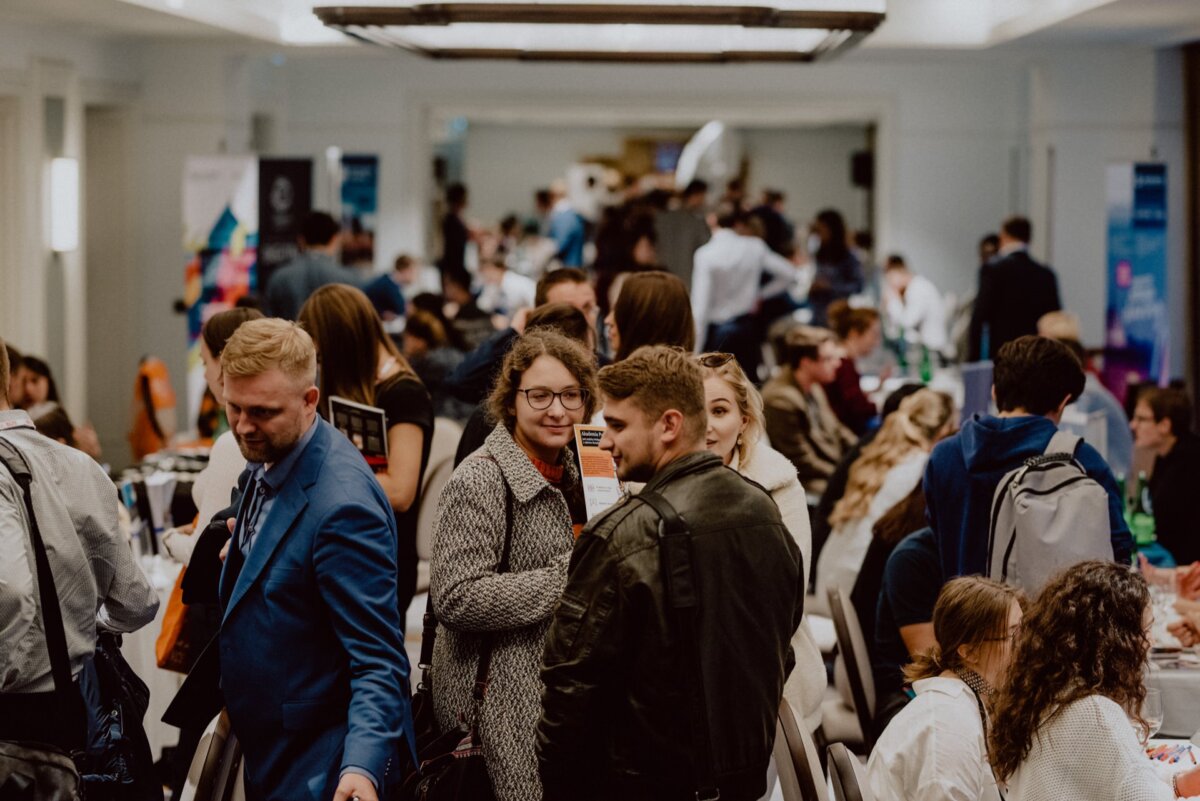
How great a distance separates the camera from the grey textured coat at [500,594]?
3.15 meters

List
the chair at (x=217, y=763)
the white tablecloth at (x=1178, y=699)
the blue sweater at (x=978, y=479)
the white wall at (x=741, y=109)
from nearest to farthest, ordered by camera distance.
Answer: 1. the chair at (x=217, y=763)
2. the blue sweater at (x=978, y=479)
3. the white tablecloth at (x=1178, y=699)
4. the white wall at (x=741, y=109)

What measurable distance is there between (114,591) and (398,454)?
123 cm

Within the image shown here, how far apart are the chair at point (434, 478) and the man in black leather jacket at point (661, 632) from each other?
7.01 ft

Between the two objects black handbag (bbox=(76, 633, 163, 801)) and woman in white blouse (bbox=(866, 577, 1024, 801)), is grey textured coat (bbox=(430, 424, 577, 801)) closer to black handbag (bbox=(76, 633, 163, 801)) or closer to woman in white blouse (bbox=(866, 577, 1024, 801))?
black handbag (bbox=(76, 633, 163, 801))

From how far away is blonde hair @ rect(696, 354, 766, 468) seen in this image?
3809 mm

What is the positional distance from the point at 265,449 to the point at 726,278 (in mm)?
8761

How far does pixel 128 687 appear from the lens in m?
3.53

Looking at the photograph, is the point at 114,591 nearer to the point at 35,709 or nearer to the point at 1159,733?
the point at 35,709

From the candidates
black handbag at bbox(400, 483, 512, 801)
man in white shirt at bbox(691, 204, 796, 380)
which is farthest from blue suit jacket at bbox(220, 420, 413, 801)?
man in white shirt at bbox(691, 204, 796, 380)

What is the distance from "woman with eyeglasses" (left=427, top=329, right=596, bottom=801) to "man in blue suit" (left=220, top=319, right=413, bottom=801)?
26 centimetres

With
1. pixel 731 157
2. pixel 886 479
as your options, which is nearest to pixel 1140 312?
pixel 886 479

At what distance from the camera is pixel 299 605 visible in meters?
2.88

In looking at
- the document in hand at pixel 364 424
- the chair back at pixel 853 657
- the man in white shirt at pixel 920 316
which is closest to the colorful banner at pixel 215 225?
the man in white shirt at pixel 920 316

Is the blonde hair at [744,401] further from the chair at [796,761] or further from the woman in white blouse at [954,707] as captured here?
the chair at [796,761]
